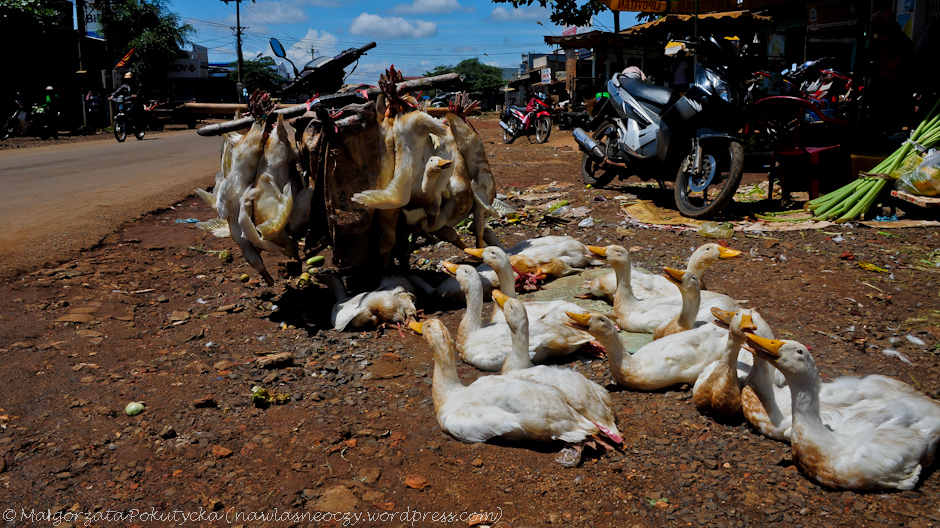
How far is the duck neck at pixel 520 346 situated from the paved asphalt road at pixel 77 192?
4.62m

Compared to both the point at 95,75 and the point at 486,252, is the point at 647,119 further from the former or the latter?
the point at 95,75

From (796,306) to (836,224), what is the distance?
2.78 metres

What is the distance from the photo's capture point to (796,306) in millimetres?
4461

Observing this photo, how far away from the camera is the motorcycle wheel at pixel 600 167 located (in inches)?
364

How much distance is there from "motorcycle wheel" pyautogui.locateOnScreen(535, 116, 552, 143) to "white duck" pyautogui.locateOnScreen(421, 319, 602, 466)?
57.4 feet

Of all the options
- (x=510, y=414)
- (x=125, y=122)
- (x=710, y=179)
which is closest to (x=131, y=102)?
(x=125, y=122)

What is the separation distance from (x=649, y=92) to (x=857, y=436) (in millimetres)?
6532

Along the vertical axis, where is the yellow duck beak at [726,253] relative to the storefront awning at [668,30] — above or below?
below

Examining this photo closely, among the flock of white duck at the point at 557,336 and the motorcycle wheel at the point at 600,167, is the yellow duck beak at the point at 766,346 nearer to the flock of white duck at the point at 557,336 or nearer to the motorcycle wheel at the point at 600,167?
the flock of white duck at the point at 557,336

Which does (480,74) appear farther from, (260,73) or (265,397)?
(265,397)

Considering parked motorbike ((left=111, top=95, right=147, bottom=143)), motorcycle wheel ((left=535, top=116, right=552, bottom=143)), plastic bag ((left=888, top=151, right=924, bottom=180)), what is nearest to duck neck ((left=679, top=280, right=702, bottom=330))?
plastic bag ((left=888, top=151, right=924, bottom=180))

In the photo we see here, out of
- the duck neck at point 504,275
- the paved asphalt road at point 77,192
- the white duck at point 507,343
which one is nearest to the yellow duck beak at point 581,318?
the white duck at point 507,343

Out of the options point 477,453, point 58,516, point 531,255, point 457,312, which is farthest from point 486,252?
point 58,516

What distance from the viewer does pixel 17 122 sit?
2045cm
